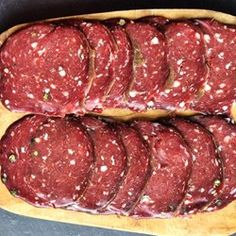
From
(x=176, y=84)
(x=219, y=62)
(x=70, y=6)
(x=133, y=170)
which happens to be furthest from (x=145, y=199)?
(x=70, y=6)

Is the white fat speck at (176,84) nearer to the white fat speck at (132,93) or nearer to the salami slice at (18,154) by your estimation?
the white fat speck at (132,93)

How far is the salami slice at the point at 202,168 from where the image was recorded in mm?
1999

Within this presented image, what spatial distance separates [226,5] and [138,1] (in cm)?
27

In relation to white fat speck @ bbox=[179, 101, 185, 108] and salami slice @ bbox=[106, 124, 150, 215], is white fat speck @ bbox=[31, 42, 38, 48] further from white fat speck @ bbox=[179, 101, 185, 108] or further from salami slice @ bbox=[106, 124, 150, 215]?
white fat speck @ bbox=[179, 101, 185, 108]

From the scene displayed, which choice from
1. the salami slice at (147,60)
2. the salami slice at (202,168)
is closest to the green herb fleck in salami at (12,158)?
the salami slice at (147,60)

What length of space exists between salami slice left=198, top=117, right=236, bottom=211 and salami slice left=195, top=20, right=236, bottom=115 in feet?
0.23

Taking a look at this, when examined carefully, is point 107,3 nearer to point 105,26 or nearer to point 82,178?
point 105,26

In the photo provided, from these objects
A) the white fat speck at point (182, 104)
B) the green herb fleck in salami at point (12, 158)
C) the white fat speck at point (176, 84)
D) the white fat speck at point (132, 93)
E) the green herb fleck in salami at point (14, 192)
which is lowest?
the green herb fleck in salami at point (14, 192)

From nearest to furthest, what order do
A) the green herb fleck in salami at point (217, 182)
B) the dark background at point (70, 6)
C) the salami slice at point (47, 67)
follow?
the salami slice at point (47, 67), the green herb fleck in salami at point (217, 182), the dark background at point (70, 6)

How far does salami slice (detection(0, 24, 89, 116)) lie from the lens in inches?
74.9

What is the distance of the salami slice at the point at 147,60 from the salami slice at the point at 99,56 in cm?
7

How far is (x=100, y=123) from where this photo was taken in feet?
6.64

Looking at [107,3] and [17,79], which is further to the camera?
[107,3]

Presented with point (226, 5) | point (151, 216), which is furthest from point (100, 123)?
point (226, 5)
